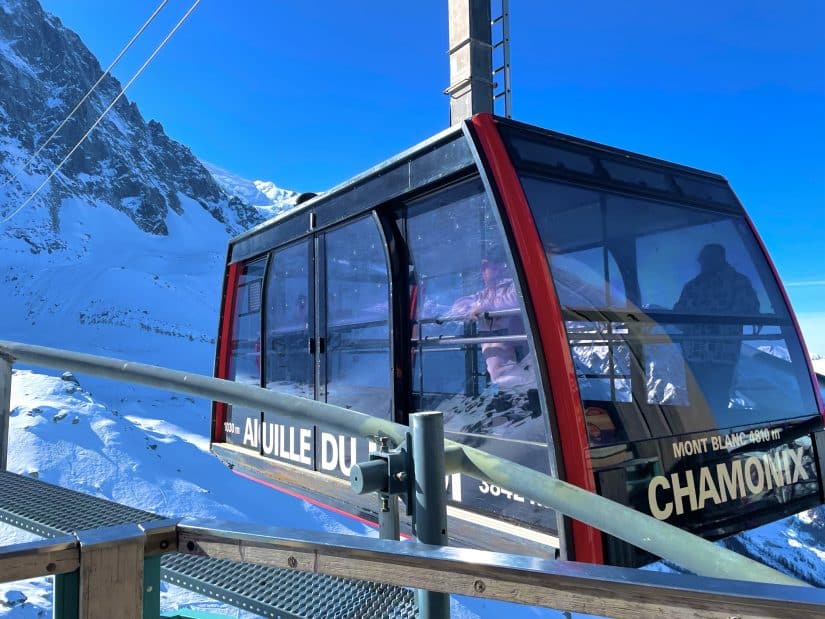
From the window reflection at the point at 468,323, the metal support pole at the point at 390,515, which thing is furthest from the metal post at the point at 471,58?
the metal support pole at the point at 390,515

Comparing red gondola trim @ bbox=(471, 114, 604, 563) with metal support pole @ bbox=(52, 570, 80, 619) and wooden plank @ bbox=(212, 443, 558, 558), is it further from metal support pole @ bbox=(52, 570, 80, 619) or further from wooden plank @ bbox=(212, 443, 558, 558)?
metal support pole @ bbox=(52, 570, 80, 619)

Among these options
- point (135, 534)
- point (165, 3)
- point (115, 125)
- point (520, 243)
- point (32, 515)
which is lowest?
point (32, 515)

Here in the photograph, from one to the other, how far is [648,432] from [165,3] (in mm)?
6877

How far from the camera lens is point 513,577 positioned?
2.44 ft

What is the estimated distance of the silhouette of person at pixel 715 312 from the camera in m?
2.60

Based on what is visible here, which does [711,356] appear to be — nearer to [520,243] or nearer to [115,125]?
[520,243]

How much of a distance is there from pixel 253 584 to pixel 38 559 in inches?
27.2

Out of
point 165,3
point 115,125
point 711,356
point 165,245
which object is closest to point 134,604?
point 711,356

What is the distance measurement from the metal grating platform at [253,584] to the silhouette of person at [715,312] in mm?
1882

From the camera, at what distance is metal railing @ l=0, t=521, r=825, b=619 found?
0.62m

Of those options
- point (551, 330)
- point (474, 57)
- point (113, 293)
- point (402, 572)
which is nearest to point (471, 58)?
point (474, 57)

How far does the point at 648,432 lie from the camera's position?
2.27 metres

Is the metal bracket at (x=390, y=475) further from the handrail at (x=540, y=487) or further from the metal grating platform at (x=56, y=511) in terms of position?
the metal grating platform at (x=56, y=511)

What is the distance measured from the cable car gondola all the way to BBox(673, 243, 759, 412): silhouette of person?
1cm
